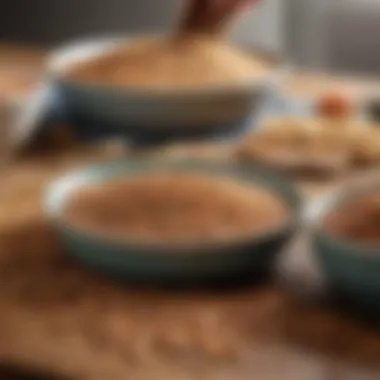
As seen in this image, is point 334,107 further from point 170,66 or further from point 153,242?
point 153,242

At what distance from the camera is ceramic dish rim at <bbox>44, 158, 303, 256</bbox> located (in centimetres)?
92

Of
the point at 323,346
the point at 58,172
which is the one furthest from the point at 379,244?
the point at 58,172

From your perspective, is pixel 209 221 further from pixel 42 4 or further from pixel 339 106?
pixel 42 4

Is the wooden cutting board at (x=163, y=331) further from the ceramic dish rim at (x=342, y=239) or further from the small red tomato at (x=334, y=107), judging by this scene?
the small red tomato at (x=334, y=107)

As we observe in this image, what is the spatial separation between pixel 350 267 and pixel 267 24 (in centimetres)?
115

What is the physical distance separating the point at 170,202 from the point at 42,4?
1177 millimetres

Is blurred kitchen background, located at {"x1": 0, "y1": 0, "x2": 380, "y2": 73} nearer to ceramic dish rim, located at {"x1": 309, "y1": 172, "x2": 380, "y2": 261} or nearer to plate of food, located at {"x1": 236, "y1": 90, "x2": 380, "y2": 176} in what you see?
plate of food, located at {"x1": 236, "y1": 90, "x2": 380, "y2": 176}

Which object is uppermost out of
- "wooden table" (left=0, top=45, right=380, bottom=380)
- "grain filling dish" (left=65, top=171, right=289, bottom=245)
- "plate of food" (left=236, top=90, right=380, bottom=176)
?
"plate of food" (left=236, top=90, right=380, bottom=176)

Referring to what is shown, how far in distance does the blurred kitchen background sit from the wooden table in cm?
96

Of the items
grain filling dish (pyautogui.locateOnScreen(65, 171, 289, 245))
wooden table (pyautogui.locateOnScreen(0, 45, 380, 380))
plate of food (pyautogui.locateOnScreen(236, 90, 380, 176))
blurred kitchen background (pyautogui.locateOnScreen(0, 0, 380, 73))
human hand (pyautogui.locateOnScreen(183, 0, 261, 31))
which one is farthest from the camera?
blurred kitchen background (pyautogui.locateOnScreen(0, 0, 380, 73))

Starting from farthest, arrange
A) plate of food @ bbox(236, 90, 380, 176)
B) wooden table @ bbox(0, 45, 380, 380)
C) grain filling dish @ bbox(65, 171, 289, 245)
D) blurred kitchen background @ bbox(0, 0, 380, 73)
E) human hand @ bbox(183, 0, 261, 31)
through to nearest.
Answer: blurred kitchen background @ bbox(0, 0, 380, 73), human hand @ bbox(183, 0, 261, 31), plate of food @ bbox(236, 90, 380, 176), grain filling dish @ bbox(65, 171, 289, 245), wooden table @ bbox(0, 45, 380, 380)

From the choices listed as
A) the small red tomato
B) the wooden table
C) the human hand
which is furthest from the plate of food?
the wooden table

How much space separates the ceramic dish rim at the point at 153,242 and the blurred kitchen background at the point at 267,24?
0.81 m

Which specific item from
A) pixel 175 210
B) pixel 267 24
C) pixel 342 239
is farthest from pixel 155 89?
pixel 267 24
